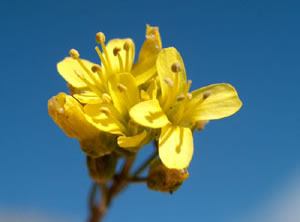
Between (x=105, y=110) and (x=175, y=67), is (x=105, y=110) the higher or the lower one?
the lower one

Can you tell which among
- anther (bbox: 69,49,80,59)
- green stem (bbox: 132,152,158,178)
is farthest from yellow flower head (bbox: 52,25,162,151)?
green stem (bbox: 132,152,158,178)

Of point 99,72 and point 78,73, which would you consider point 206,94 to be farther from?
point 78,73

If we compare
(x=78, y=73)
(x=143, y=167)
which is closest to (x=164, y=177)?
(x=143, y=167)

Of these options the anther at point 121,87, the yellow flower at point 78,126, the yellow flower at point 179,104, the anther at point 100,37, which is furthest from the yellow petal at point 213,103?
the anther at point 100,37

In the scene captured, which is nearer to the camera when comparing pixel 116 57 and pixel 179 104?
pixel 179 104

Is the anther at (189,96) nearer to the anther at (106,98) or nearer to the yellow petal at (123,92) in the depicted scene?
the yellow petal at (123,92)

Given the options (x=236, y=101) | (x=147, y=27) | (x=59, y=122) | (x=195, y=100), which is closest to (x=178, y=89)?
(x=195, y=100)
